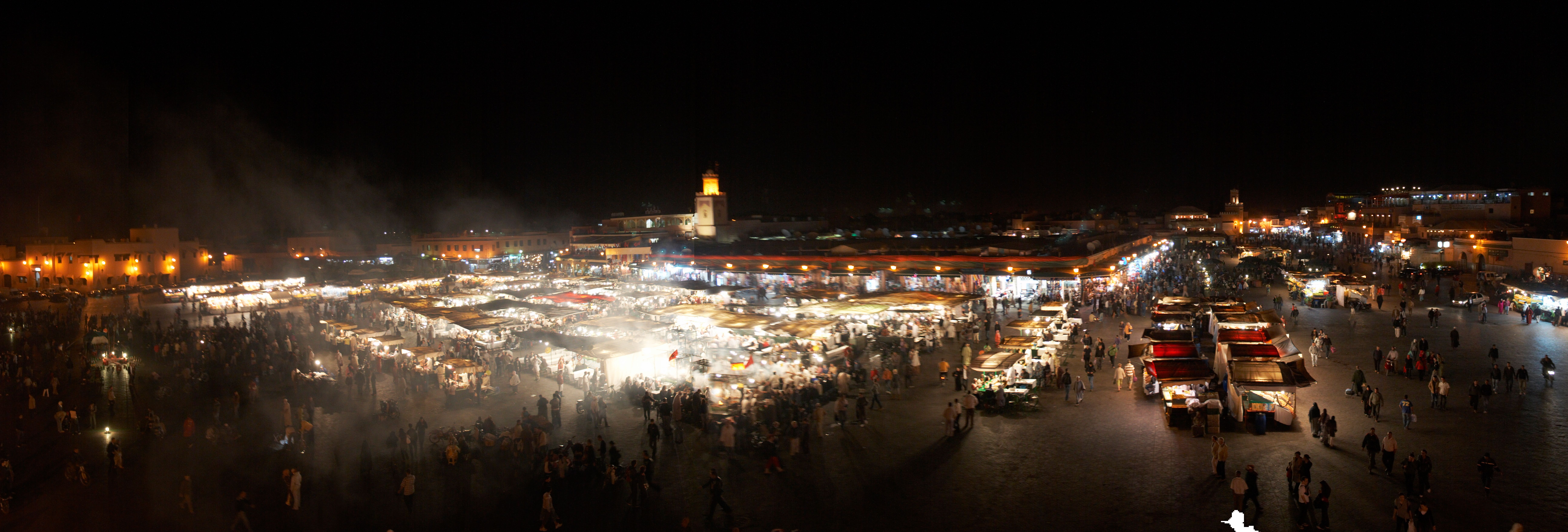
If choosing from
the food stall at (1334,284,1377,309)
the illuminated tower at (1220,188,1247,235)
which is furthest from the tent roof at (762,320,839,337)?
the illuminated tower at (1220,188,1247,235)

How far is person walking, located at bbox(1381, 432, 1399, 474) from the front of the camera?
7.54 metres

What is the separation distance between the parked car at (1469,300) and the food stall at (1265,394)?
13.5 meters

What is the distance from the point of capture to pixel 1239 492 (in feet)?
22.6

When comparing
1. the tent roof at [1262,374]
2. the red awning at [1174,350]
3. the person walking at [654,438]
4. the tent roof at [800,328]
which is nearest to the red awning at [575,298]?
the tent roof at [800,328]

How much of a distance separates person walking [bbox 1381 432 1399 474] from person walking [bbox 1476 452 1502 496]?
2.19ft

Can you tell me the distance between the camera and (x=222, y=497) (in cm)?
823

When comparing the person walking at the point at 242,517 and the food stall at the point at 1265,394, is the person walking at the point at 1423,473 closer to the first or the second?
the food stall at the point at 1265,394

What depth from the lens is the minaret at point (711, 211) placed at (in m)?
55.2

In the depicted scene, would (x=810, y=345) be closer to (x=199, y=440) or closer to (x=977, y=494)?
(x=977, y=494)

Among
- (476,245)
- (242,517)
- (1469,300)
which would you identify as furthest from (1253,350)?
(476,245)

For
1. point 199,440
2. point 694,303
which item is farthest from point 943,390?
point 199,440

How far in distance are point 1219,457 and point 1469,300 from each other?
1772 cm

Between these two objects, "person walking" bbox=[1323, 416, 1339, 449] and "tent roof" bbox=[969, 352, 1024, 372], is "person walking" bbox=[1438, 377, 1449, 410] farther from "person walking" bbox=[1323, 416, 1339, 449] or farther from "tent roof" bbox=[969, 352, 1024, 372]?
"tent roof" bbox=[969, 352, 1024, 372]

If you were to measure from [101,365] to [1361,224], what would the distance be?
74.8 m
